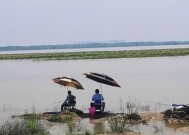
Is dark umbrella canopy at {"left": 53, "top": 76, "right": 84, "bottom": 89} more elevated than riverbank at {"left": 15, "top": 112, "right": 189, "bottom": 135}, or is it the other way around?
dark umbrella canopy at {"left": 53, "top": 76, "right": 84, "bottom": 89}

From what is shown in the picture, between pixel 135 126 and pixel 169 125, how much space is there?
1133 millimetres

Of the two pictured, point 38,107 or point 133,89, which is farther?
point 133,89

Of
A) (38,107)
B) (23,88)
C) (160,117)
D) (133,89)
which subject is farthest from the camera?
(23,88)

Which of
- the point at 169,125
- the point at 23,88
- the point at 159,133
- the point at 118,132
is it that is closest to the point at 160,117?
the point at 169,125

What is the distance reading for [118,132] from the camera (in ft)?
39.4

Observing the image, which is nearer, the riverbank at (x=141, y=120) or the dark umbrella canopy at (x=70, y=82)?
the riverbank at (x=141, y=120)

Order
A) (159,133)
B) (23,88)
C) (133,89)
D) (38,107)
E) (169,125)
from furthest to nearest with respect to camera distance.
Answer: (23,88) < (133,89) < (38,107) < (169,125) < (159,133)

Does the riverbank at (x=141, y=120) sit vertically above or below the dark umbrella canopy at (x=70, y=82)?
below

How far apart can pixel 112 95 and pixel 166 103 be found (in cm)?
382

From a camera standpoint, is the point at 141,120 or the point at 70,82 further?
the point at 70,82

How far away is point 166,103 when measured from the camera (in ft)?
62.9

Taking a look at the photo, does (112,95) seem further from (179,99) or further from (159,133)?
(159,133)

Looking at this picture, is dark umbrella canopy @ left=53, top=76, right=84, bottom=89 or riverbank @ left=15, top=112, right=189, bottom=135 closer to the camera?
riverbank @ left=15, top=112, right=189, bottom=135

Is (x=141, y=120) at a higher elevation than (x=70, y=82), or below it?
below
